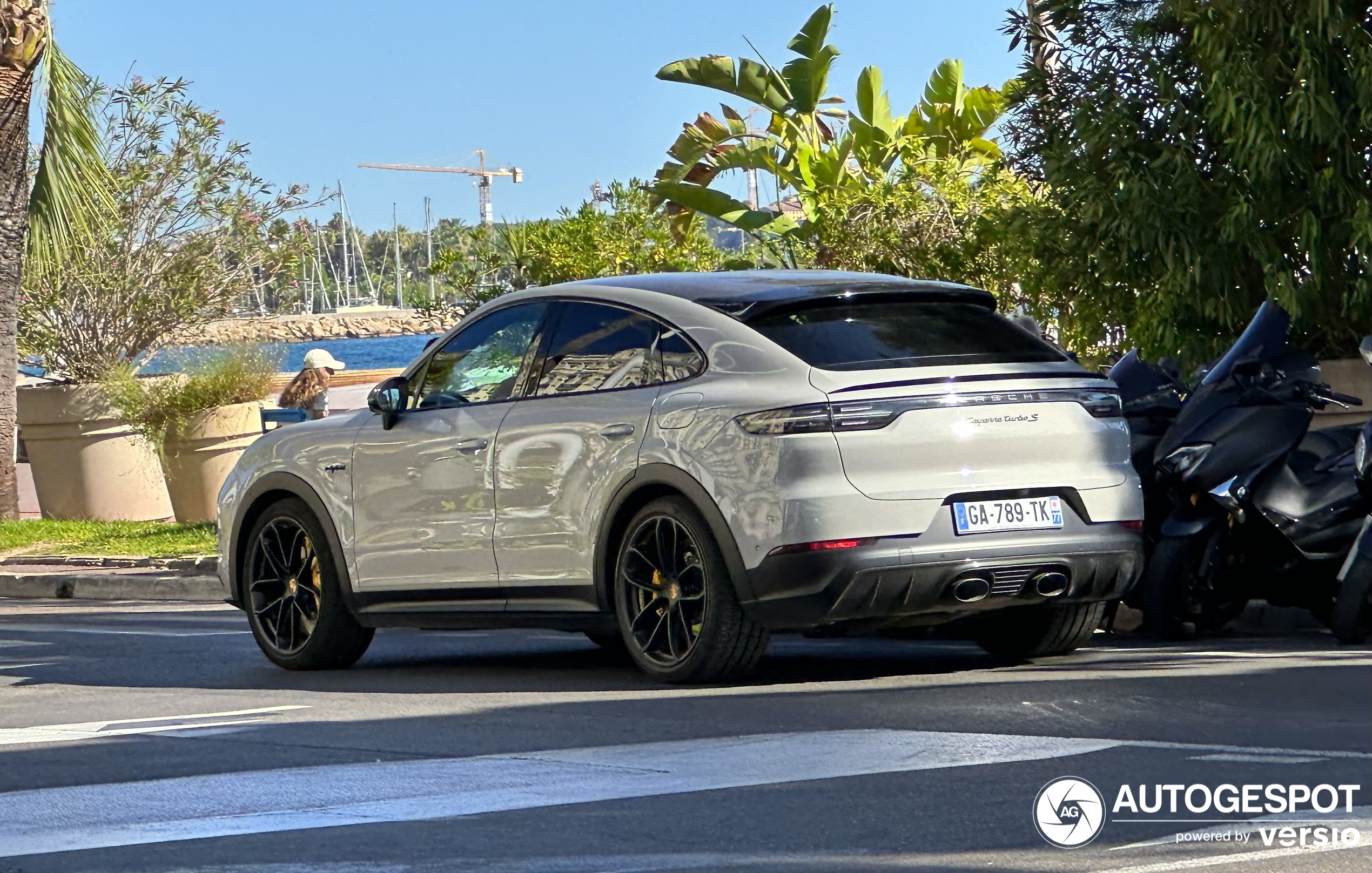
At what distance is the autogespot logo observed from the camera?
15.5 feet

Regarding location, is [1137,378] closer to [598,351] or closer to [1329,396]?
[1329,396]

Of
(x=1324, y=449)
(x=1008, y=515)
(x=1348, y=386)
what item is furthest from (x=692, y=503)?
(x=1348, y=386)

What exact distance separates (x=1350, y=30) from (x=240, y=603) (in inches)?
255

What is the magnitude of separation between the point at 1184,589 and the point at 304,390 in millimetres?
17846

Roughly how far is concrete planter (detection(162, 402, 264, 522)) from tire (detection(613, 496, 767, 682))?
11466 mm

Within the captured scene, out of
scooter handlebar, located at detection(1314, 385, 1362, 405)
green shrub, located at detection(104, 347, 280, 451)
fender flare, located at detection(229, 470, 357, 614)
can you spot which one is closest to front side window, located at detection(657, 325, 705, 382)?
fender flare, located at detection(229, 470, 357, 614)

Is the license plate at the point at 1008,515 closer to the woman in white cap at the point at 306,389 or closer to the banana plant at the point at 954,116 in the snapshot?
the banana plant at the point at 954,116

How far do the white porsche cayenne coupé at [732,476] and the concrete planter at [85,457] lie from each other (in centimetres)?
1168

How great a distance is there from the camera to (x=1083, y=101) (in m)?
12.2

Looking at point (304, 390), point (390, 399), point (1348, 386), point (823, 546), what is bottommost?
point (304, 390)

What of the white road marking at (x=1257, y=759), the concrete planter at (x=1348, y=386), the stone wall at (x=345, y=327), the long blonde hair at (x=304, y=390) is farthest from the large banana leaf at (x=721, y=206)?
the stone wall at (x=345, y=327)

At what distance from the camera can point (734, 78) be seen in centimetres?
2177

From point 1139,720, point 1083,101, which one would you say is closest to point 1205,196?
point 1083,101

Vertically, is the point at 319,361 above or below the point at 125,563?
above
